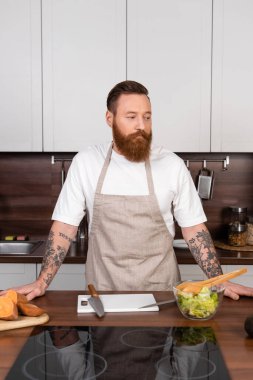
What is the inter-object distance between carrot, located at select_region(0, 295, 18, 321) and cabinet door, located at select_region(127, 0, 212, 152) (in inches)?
71.6

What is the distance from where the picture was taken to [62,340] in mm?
1332

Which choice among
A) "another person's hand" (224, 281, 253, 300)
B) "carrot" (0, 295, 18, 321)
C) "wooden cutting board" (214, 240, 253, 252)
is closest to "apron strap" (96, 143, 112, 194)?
"another person's hand" (224, 281, 253, 300)

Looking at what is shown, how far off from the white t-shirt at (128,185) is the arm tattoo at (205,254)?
0.10 meters

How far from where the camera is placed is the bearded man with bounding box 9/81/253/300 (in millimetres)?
2117

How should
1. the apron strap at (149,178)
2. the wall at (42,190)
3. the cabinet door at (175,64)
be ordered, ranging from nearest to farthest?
the apron strap at (149,178) → the cabinet door at (175,64) → the wall at (42,190)

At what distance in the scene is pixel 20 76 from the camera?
121 inches

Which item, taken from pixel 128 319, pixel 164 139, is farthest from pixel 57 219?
pixel 164 139

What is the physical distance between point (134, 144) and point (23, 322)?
97cm

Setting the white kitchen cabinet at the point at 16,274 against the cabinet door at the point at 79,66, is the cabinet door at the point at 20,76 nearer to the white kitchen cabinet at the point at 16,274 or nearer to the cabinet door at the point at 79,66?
the cabinet door at the point at 79,66

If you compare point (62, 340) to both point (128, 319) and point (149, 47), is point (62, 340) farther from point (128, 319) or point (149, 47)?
point (149, 47)

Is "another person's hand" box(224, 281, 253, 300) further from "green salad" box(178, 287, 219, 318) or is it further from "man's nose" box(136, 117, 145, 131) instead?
"man's nose" box(136, 117, 145, 131)

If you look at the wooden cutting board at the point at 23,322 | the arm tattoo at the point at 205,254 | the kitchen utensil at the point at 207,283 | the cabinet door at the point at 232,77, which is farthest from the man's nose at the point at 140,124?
the cabinet door at the point at 232,77

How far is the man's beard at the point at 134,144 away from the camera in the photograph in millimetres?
2105

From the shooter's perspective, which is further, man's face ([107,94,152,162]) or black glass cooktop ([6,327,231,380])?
man's face ([107,94,152,162])
